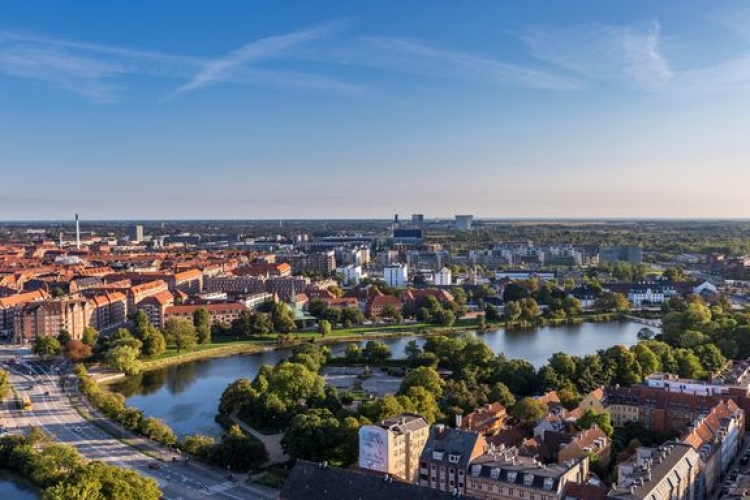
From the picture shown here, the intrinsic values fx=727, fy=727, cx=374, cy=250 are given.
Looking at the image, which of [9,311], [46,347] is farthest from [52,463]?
[9,311]

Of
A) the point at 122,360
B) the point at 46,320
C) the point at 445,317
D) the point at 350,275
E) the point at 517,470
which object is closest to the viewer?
the point at 517,470

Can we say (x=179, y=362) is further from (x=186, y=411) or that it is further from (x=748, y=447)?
(x=748, y=447)

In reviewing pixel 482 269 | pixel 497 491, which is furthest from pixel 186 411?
pixel 482 269

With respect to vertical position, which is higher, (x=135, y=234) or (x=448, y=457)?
(x=135, y=234)

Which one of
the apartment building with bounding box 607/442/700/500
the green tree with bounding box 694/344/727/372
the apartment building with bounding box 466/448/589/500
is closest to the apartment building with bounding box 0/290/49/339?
the apartment building with bounding box 466/448/589/500

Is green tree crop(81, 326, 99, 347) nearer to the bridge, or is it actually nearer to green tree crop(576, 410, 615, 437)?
green tree crop(576, 410, 615, 437)

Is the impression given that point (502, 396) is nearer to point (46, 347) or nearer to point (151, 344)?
point (151, 344)

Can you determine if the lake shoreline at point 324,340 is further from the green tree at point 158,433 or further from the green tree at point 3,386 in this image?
the green tree at point 158,433
